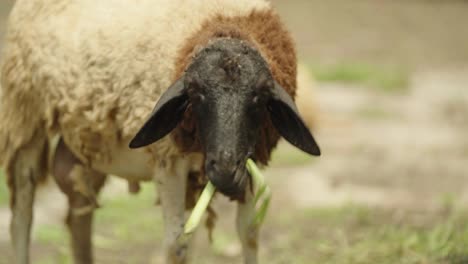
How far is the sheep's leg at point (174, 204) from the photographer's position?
14.2 ft

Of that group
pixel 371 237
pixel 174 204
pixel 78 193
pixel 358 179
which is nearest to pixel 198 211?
pixel 174 204

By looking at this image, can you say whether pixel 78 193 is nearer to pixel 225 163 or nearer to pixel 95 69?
pixel 95 69

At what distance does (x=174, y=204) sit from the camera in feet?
14.3

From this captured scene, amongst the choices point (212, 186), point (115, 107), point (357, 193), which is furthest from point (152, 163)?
point (357, 193)

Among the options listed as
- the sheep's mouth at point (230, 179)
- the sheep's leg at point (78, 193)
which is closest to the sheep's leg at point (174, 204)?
the sheep's mouth at point (230, 179)

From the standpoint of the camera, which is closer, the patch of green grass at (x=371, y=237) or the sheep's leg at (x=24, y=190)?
the sheep's leg at (x=24, y=190)

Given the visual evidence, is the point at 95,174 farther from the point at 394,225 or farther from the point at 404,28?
the point at 404,28

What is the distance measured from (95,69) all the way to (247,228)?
1.11m

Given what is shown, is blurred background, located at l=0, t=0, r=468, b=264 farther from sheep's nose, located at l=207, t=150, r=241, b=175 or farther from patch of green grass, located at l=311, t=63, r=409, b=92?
sheep's nose, located at l=207, t=150, r=241, b=175

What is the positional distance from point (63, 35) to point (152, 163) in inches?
35.0

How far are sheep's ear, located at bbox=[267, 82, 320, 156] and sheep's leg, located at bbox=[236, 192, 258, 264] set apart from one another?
644 mm

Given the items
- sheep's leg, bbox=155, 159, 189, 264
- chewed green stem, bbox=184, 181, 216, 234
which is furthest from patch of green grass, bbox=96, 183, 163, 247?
chewed green stem, bbox=184, 181, 216, 234

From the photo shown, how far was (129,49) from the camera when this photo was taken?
4.39 meters

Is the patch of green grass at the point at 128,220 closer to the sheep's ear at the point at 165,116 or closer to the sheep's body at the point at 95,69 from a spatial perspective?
the sheep's body at the point at 95,69
